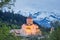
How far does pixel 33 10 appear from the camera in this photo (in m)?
5.99

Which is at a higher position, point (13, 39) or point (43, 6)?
point (13, 39)

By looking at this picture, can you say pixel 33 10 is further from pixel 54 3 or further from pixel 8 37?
pixel 8 37

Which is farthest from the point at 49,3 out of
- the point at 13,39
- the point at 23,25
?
the point at 13,39

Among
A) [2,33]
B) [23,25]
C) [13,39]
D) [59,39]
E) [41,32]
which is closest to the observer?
[2,33]

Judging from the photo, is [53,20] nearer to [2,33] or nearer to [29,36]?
[29,36]

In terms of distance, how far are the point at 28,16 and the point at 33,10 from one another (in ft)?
0.87

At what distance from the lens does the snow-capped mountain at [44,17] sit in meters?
5.66

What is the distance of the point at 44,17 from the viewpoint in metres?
5.98

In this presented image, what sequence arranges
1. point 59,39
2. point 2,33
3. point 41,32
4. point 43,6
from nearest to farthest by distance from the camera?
point 2,33 < point 59,39 < point 41,32 < point 43,6

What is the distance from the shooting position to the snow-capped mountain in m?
5.66

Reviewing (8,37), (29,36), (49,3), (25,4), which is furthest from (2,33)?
(49,3)

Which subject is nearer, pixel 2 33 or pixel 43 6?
pixel 2 33

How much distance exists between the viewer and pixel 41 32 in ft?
17.3

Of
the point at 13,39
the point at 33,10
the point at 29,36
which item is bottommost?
the point at 29,36
